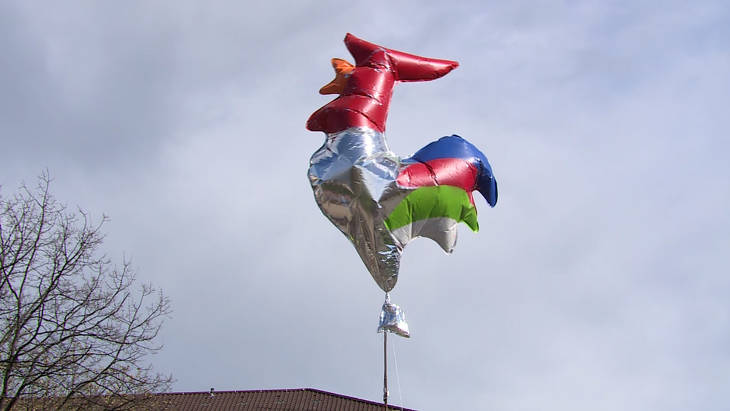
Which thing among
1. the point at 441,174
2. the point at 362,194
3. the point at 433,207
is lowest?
the point at 362,194

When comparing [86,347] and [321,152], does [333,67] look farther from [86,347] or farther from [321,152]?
[86,347]

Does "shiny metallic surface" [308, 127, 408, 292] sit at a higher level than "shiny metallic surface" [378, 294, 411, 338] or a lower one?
higher

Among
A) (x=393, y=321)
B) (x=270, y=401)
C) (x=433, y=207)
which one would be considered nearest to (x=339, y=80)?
(x=433, y=207)

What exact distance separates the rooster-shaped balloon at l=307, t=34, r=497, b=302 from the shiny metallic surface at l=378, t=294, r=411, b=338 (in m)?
0.28

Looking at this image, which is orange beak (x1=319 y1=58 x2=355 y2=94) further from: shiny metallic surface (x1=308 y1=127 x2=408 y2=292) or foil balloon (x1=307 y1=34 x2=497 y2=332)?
shiny metallic surface (x1=308 y1=127 x2=408 y2=292)

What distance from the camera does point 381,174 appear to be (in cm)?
1195

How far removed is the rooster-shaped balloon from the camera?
11.8 metres

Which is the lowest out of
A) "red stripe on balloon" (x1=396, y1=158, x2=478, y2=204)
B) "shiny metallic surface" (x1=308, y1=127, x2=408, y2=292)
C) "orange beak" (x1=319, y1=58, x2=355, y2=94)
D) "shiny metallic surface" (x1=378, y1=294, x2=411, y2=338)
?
"shiny metallic surface" (x1=378, y1=294, x2=411, y2=338)

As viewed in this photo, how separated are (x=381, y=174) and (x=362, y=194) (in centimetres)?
41

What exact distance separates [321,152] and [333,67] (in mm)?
1699

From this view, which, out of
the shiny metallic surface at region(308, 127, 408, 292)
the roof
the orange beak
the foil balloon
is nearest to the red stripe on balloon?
the foil balloon

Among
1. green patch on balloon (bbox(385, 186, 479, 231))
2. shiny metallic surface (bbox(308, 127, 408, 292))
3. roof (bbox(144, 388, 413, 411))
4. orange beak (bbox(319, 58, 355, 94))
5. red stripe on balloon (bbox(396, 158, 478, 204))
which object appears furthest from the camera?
roof (bbox(144, 388, 413, 411))

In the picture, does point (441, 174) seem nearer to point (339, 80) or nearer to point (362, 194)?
point (362, 194)

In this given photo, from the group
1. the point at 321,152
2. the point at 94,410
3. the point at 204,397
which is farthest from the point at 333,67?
the point at 204,397
